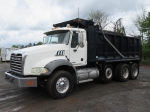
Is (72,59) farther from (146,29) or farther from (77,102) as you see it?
(146,29)

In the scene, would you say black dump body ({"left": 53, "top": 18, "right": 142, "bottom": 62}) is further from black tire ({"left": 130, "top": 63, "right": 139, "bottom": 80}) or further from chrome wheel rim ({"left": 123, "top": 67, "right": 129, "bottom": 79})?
chrome wheel rim ({"left": 123, "top": 67, "right": 129, "bottom": 79})

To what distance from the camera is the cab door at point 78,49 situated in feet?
21.4

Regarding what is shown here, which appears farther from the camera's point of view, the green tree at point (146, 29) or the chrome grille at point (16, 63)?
the green tree at point (146, 29)

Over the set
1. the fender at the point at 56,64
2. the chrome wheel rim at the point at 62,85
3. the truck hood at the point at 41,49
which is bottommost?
the chrome wheel rim at the point at 62,85

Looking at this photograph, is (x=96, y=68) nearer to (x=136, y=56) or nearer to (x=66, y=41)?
(x=66, y=41)

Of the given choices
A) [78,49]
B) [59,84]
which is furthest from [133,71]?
[59,84]

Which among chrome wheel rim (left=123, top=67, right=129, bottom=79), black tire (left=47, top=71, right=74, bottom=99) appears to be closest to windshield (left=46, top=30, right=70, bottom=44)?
black tire (left=47, top=71, right=74, bottom=99)

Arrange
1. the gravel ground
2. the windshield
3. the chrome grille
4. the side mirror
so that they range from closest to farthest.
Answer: the gravel ground, the chrome grille, the windshield, the side mirror

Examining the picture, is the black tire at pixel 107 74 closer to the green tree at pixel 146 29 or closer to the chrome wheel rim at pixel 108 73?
the chrome wheel rim at pixel 108 73

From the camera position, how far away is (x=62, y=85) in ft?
19.0

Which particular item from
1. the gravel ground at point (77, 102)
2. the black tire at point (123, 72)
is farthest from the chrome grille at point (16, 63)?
the black tire at point (123, 72)

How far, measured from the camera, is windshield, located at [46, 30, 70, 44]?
21.1ft

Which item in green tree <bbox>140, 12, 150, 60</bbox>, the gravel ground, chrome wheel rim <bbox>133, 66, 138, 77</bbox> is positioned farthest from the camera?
green tree <bbox>140, 12, 150, 60</bbox>

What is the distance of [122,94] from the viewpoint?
6.30 metres
